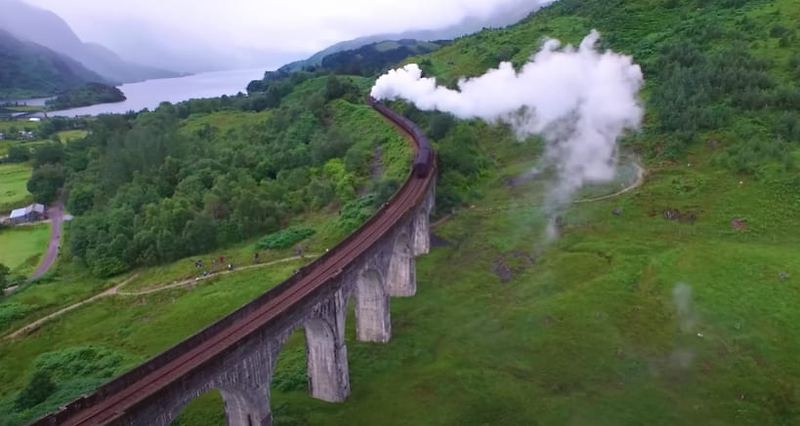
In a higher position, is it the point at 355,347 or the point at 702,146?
the point at 702,146

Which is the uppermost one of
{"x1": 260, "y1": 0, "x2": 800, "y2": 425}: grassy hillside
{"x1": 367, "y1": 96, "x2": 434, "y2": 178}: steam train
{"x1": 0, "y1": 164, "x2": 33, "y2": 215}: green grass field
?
{"x1": 367, "y1": 96, "x2": 434, "y2": 178}: steam train

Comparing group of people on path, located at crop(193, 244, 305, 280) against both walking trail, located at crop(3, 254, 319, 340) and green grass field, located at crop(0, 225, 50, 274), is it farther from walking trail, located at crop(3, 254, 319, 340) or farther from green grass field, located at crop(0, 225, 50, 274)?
green grass field, located at crop(0, 225, 50, 274)

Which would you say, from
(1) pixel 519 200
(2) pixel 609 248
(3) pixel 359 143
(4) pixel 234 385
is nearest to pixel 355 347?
(4) pixel 234 385

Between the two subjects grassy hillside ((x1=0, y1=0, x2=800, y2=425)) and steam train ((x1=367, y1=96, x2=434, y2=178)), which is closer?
grassy hillside ((x1=0, y1=0, x2=800, y2=425))

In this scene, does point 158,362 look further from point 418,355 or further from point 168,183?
point 168,183

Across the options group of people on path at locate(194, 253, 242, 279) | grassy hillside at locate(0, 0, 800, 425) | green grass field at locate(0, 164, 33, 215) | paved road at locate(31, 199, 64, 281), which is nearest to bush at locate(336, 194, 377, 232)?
grassy hillside at locate(0, 0, 800, 425)

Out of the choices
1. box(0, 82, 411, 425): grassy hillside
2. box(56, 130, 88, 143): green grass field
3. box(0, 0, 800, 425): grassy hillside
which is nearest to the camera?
box(0, 0, 800, 425): grassy hillside
